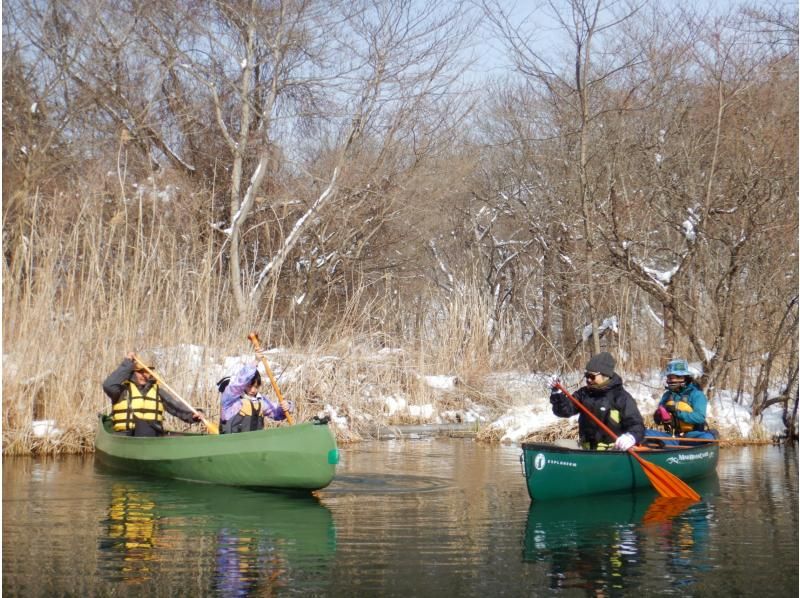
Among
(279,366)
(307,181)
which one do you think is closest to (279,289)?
(307,181)

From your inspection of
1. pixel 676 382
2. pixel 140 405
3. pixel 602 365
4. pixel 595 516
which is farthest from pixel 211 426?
pixel 676 382

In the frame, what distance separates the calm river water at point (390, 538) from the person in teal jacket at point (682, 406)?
2.28 ft

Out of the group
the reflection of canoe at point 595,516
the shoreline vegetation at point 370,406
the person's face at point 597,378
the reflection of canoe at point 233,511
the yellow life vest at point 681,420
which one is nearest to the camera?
the reflection of canoe at point 595,516

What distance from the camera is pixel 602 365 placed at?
10633 millimetres

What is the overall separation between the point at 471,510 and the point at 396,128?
13454mm

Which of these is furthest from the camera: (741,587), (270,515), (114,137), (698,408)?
(114,137)

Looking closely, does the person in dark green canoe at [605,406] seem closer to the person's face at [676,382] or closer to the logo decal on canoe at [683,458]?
→ the logo decal on canoe at [683,458]

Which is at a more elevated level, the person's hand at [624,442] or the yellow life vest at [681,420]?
the yellow life vest at [681,420]

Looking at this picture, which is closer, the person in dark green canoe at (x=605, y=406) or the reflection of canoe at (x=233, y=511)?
the reflection of canoe at (x=233, y=511)

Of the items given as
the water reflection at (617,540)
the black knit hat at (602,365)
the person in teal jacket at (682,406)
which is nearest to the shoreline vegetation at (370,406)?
the person in teal jacket at (682,406)

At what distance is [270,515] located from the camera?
9523 millimetres

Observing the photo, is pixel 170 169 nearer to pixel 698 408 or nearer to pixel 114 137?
pixel 114 137

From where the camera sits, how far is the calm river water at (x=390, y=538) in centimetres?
668

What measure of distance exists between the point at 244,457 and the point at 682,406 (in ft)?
16.1
